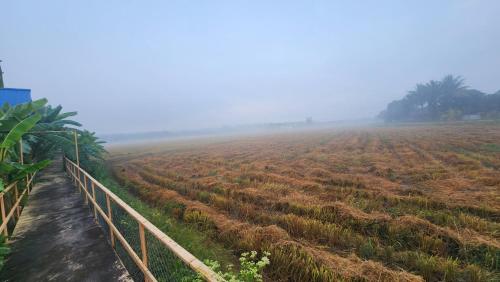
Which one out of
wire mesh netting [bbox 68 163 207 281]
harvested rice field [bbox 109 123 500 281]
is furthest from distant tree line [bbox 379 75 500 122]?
wire mesh netting [bbox 68 163 207 281]

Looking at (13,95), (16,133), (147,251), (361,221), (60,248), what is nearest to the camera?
(147,251)

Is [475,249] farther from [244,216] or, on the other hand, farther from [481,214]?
[244,216]

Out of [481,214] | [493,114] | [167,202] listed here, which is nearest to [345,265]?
[481,214]

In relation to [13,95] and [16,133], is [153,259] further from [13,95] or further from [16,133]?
[13,95]

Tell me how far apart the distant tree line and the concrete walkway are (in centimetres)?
7449

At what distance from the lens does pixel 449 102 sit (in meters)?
61.2

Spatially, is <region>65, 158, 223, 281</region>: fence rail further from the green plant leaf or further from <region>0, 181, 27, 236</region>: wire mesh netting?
the green plant leaf

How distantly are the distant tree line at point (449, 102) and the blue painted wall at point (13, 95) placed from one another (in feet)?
258

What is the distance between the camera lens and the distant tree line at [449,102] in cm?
5400

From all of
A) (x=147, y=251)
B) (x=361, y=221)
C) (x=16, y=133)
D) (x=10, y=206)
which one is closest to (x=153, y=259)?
(x=147, y=251)

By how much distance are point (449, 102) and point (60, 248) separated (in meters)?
84.4

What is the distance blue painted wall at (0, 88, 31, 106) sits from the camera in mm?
11723

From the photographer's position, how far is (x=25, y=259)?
4.04 m

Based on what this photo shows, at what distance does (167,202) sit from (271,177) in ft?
16.4
